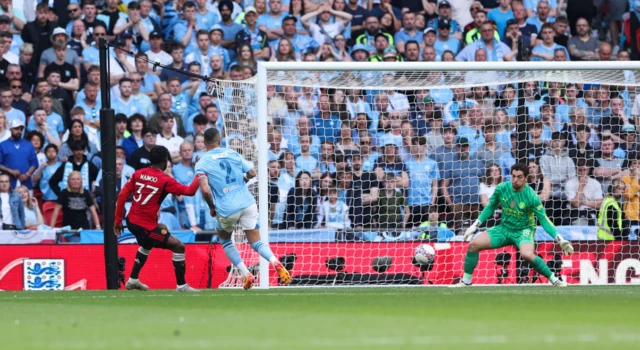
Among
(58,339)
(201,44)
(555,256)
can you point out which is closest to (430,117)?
(555,256)

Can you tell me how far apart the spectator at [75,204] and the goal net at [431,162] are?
2.65 metres

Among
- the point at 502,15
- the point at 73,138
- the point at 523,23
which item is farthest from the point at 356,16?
the point at 73,138

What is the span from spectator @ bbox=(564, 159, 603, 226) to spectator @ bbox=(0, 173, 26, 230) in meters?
8.48

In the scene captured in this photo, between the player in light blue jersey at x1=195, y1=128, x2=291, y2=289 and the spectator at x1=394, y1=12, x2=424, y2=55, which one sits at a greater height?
the spectator at x1=394, y1=12, x2=424, y2=55

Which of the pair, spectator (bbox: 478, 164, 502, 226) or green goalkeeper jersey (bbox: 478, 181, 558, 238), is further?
spectator (bbox: 478, 164, 502, 226)

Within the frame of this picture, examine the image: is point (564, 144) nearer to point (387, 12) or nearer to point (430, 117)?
point (430, 117)

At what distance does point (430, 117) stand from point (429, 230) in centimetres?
239

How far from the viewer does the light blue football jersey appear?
44.3 ft

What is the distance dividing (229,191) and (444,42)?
317 inches

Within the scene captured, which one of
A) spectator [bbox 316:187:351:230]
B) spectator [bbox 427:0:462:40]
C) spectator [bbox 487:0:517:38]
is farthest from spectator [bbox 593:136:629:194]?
spectator [bbox 427:0:462:40]

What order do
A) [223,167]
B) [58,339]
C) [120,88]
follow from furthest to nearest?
[120,88]
[223,167]
[58,339]

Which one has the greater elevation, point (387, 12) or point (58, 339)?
point (387, 12)

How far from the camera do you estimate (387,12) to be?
68.3 feet

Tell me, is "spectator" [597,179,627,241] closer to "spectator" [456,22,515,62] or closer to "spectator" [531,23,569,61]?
"spectator" [531,23,569,61]
